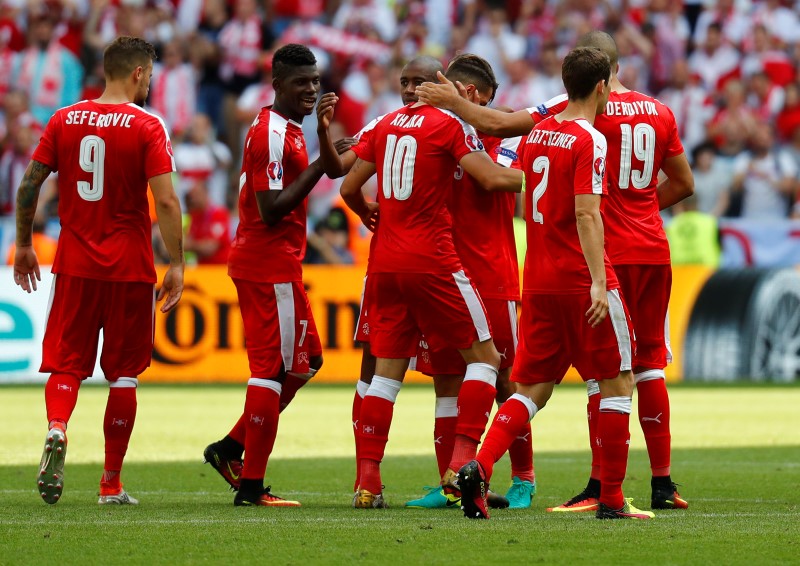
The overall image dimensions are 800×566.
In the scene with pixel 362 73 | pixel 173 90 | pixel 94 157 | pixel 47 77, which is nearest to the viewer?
pixel 94 157

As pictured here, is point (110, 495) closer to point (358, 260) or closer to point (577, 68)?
point (577, 68)

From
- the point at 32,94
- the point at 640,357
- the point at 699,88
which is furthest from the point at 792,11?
the point at 640,357

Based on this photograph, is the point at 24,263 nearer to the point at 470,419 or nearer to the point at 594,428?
the point at 470,419

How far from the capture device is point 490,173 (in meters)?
7.78

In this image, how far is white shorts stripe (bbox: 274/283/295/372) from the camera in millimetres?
8305

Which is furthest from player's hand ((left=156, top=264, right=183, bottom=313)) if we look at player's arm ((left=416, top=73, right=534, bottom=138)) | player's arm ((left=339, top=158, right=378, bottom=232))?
player's arm ((left=416, top=73, right=534, bottom=138))

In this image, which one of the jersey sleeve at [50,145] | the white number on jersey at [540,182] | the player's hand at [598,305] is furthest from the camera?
the jersey sleeve at [50,145]

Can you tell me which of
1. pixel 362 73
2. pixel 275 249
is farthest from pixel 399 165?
pixel 362 73

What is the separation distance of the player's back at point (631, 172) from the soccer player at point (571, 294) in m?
0.56

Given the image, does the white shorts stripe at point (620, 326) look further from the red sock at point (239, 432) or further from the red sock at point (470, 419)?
the red sock at point (239, 432)

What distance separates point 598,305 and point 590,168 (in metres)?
0.69

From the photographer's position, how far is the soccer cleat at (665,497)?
26.3 feet

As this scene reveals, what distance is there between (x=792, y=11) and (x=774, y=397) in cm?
979

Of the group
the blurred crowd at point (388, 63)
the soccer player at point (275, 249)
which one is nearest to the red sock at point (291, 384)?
the soccer player at point (275, 249)
